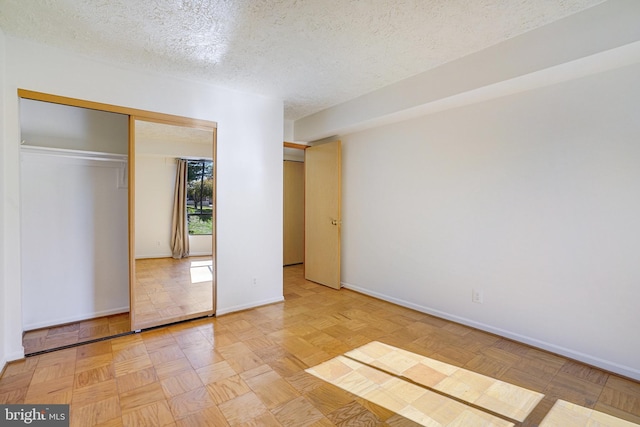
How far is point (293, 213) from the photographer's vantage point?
611 cm

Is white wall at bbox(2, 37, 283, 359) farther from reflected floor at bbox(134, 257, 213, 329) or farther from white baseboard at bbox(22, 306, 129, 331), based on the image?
white baseboard at bbox(22, 306, 129, 331)

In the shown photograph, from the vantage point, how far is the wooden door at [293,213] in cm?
599

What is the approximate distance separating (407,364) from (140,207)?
2.88 metres

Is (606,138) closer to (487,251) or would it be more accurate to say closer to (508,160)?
(508,160)

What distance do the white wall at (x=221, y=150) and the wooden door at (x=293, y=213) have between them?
2.16m

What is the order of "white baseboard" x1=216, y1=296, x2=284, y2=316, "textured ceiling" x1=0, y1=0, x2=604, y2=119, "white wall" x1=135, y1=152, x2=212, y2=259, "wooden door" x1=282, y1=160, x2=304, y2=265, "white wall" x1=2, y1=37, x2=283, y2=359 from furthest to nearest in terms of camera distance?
"wooden door" x1=282, y1=160, x2=304, y2=265
"white baseboard" x1=216, y1=296, x2=284, y2=316
"white wall" x1=135, y1=152, x2=212, y2=259
"white wall" x1=2, y1=37, x2=283, y2=359
"textured ceiling" x1=0, y1=0, x2=604, y2=119

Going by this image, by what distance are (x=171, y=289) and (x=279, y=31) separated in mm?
2851

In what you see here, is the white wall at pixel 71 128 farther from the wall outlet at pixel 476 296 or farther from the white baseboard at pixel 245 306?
the wall outlet at pixel 476 296

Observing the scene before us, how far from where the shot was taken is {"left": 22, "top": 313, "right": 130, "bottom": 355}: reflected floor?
262 cm

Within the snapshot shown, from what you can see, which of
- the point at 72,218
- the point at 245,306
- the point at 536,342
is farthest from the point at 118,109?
the point at 536,342

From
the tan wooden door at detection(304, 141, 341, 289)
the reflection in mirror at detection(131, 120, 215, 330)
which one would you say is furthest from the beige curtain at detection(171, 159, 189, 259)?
the tan wooden door at detection(304, 141, 341, 289)

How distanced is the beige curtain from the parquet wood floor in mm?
880

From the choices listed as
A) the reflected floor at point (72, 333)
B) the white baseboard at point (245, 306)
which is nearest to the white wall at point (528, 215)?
the white baseboard at point (245, 306)

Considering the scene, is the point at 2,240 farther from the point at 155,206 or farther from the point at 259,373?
the point at 259,373
